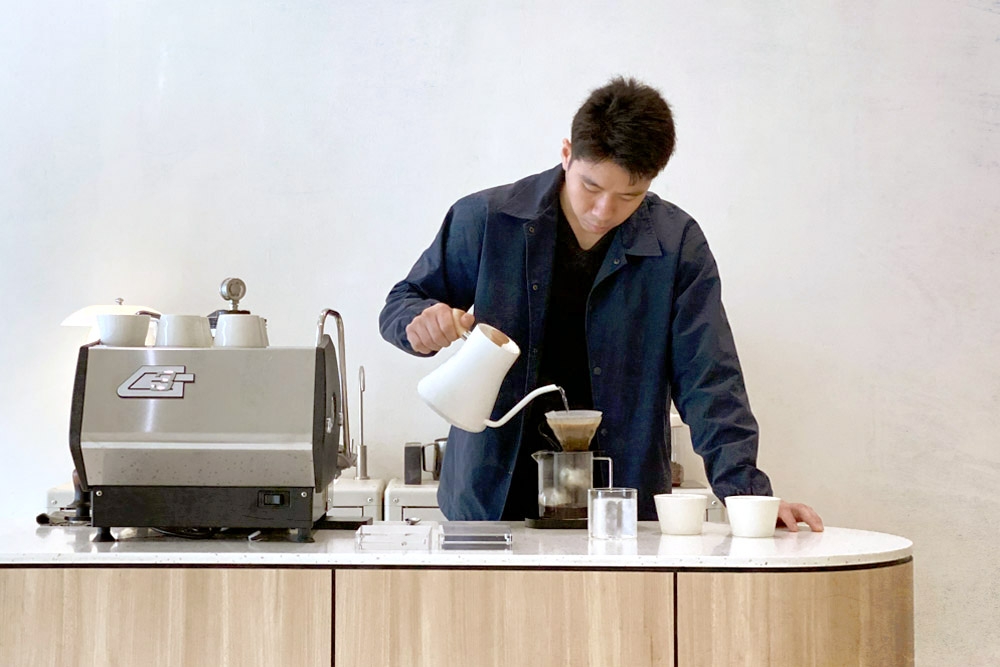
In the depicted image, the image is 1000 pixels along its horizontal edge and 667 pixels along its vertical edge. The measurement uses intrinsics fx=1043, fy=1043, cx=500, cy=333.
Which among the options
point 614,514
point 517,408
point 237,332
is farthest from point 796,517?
point 237,332

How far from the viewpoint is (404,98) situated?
3850 millimetres

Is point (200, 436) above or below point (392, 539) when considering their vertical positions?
above

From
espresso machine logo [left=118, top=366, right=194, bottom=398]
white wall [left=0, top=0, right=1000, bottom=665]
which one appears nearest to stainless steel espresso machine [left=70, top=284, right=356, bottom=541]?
espresso machine logo [left=118, top=366, right=194, bottom=398]

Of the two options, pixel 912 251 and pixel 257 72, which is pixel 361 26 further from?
pixel 912 251

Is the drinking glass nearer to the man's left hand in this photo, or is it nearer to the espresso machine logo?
the man's left hand

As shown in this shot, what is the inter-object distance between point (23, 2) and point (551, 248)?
274 cm

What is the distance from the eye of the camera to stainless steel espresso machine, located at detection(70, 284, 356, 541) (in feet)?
5.58

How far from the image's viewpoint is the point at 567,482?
191cm

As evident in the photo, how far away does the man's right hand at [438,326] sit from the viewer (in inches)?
70.0

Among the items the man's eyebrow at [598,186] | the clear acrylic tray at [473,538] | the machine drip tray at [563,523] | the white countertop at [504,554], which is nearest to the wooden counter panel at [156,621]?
the white countertop at [504,554]

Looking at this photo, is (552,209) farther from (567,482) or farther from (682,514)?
(682,514)

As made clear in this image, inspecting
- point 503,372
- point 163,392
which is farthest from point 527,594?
point 163,392

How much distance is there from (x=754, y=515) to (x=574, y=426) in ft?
1.17

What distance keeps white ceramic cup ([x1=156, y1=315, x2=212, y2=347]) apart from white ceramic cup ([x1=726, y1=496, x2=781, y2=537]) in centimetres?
95
